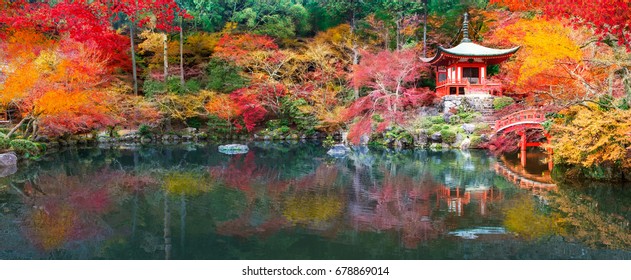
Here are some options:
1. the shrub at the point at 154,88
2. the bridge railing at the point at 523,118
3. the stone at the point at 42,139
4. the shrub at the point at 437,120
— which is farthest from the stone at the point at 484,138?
the stone at the point at 42,139

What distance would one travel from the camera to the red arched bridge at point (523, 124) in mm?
14322

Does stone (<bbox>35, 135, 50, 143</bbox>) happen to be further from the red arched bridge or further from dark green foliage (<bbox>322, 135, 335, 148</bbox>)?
the red arched bridge

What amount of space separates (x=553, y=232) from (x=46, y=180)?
41.2 ft

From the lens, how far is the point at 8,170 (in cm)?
1407

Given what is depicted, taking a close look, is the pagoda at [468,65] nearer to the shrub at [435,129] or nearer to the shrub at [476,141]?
the shrub at [435,129]

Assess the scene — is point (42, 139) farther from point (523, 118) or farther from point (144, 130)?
point (523, 118)

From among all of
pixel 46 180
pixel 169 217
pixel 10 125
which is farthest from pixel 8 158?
pixel 169 217

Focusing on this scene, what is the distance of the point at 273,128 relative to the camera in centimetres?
2525

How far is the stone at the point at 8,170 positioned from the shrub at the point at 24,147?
5.54ft

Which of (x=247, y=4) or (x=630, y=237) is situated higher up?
(x=247, y=4)

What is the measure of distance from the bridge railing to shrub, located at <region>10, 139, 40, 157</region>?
17496 mm

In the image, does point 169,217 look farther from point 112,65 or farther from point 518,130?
point 112,65

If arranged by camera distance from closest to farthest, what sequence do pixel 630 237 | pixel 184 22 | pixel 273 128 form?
1. pixel 630 237
2. pixel 273 128
3. pixel 184 22

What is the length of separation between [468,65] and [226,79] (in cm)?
1300
